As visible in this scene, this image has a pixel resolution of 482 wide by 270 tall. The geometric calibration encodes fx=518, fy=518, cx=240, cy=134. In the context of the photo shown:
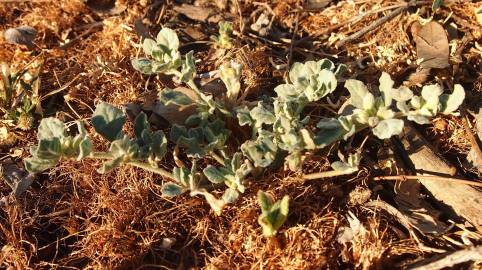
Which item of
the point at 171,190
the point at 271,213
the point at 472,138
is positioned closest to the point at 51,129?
the point at 171,190

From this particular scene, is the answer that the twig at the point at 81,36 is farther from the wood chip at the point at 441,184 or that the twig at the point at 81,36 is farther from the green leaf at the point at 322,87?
the wood chip at the point at 441,184

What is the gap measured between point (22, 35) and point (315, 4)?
120 cm

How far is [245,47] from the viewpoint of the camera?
1.97m

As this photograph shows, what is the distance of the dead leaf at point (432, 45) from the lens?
6.31 ft

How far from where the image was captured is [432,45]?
198 cm

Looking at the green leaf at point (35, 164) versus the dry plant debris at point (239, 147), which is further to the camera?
the dry plant debris at point (239, 147)

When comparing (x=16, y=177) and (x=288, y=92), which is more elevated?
(x=288, y=92)

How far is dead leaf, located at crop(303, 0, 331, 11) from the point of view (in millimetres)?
2168

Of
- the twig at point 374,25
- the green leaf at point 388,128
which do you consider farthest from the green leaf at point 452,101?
the twig at point 374,25

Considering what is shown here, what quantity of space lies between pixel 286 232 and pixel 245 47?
0.77 m

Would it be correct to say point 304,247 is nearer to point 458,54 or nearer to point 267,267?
point 267,267

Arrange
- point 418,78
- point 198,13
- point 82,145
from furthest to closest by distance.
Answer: point 198,13 → point 418,78 → point 82,145

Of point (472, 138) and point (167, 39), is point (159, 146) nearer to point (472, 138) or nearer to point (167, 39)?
point (167, 39)

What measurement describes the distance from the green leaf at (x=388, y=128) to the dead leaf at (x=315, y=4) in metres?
0.88
